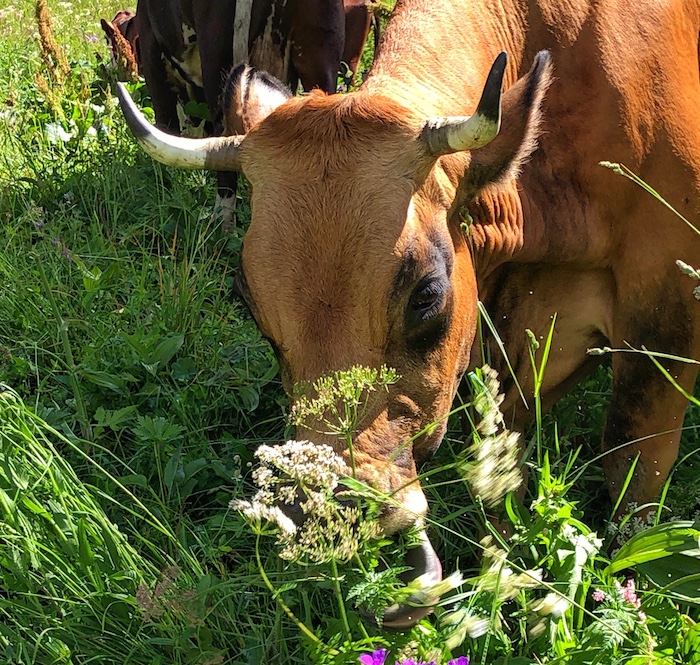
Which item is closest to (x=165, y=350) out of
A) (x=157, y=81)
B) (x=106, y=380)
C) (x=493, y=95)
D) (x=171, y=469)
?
(x=106, y=380)

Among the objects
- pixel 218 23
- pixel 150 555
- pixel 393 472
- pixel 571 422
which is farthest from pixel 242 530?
pixel 218 23

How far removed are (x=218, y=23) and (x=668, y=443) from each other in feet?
12.1

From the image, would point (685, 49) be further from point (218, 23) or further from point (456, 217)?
point (218, 23)

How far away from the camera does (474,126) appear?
2.38m

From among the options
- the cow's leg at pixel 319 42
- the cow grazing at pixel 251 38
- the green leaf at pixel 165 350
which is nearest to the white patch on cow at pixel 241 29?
the cow grazing at pixel 251 38

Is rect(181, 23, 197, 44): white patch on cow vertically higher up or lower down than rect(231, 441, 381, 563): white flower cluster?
higher up

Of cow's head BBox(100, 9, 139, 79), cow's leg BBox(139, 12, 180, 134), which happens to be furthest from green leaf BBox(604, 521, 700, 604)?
cow's leg BBox(139, 12, 180, 134)

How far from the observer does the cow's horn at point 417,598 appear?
6.29 feet

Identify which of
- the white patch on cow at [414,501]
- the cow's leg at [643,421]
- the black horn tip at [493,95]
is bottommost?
the cow's leg at [643,421]

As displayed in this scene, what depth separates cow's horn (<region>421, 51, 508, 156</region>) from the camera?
7.43ft

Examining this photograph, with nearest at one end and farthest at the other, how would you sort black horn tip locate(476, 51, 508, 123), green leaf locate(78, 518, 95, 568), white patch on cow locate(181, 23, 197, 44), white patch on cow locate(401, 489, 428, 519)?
1. black horn tip locate(476, 51, 508, 123)
2. white patch on cow locate(401, 489, 428, 519)
3. green leaf locate(78, 518, 95, 568)
4. white patch on cow locate(181, 23, 197, 44)

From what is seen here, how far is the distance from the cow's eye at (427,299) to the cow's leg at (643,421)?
972mm

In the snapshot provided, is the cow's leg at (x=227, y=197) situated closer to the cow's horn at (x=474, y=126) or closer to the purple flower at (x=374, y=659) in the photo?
the cow's horn at (x=474, y=126)

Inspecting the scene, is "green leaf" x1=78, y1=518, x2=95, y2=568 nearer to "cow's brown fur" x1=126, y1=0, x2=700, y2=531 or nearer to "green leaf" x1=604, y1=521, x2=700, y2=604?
"cow's brown fur" x1=126, y1=0, x2=700, y2=531
